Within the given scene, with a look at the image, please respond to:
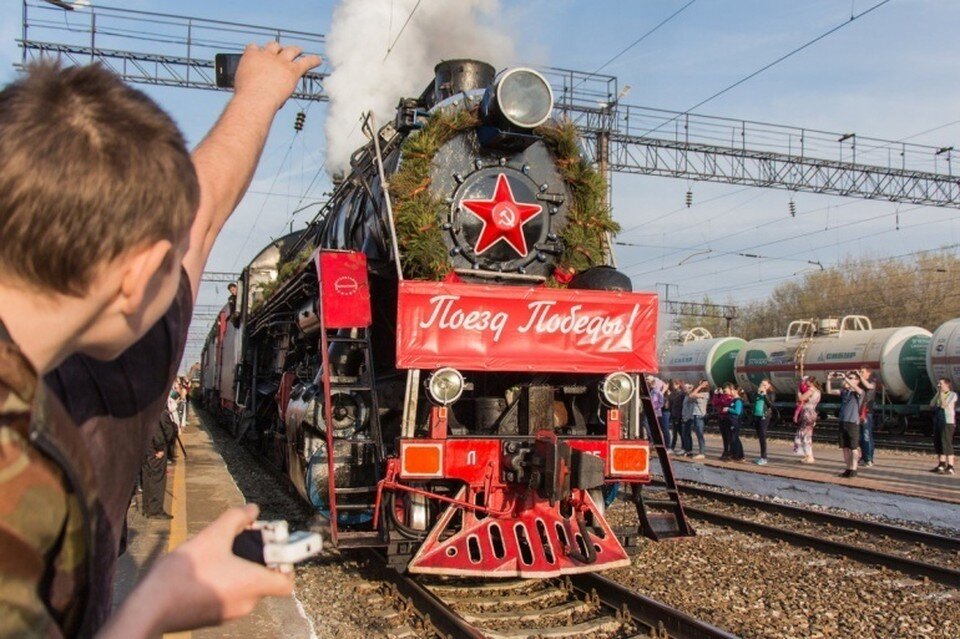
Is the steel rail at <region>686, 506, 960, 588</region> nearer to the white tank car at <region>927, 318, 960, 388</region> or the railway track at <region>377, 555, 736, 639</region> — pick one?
the railway track at <region>377, 555, 736, 639</region>

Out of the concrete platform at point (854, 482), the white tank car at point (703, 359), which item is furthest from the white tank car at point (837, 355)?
the concrete platform at point (854, 482)

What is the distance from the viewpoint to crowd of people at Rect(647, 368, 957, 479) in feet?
43.0

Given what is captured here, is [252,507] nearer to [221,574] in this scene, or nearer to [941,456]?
[221,574]

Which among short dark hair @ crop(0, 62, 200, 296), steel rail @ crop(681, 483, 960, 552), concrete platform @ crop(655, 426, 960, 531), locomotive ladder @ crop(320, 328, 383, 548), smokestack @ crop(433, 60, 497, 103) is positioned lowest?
concrete platform @ crop(655, 426, 960, 531)

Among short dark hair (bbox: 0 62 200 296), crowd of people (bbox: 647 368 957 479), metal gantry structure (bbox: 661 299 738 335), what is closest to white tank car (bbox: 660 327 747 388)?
crowd of people (bbox: 647 368 957 479)

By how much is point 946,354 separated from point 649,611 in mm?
19766

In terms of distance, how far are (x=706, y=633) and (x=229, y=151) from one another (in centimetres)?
422

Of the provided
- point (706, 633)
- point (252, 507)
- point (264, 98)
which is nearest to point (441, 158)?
point (706, 633)

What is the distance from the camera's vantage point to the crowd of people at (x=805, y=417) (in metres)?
13.1

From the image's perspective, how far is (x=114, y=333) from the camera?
97 cm

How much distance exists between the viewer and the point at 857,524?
29.1ft

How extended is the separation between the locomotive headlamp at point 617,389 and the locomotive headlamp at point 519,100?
2026 mm

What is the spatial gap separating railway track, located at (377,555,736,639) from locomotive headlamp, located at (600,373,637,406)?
1.30 m

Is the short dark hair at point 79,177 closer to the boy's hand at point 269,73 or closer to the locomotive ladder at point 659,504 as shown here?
the boy's hand at point 269,73
